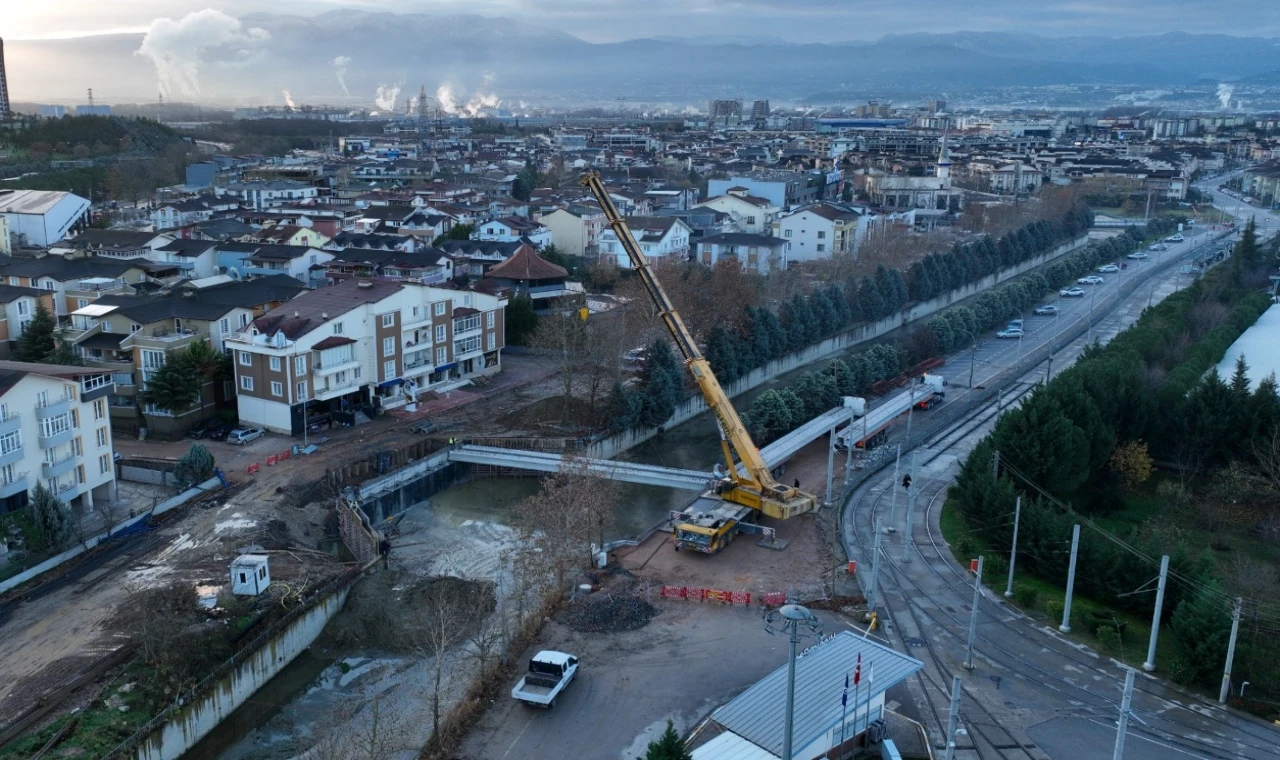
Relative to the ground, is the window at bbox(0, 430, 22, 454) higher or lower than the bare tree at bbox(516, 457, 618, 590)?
higher

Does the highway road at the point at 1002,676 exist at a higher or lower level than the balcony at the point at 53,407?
lower

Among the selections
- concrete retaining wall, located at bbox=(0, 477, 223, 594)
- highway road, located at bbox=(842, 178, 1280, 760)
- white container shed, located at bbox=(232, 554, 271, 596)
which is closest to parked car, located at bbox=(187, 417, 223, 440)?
concrete retaining wall, located at bbox=(0, 477, 223, 594)

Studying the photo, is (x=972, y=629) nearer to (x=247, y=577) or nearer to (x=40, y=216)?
(x=247, y=577)

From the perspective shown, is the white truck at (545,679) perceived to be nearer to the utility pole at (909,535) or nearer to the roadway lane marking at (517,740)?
the roadway lane marking at (517,740)

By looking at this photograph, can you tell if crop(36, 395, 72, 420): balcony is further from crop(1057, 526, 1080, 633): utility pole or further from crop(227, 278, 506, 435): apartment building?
crop(1057, 526, 1080, 633): utility pole

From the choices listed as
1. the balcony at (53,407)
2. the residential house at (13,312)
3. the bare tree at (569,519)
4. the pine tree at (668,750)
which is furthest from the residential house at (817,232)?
the pine tree at (668,750)

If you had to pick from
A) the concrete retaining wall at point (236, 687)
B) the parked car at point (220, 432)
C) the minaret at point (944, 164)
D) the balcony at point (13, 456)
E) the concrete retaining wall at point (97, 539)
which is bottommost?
the concrete retaining wall at point (236, 687)

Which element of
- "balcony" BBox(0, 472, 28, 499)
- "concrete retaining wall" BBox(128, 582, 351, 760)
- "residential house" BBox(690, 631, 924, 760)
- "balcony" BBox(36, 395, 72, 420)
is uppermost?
"balcony" BBox(36, 395, 72, 420)
